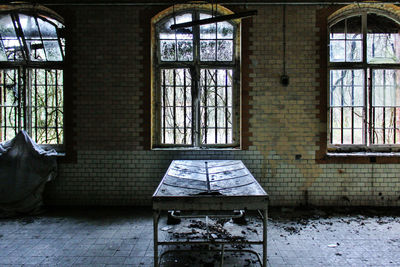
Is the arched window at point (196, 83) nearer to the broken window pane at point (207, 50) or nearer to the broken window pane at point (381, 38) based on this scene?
the broken window pane at point (207, 50)

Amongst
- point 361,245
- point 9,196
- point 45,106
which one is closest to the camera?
point 361,245

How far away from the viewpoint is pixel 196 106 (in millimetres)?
5133

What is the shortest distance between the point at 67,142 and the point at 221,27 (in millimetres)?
3433

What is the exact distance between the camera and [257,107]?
4.91 meters

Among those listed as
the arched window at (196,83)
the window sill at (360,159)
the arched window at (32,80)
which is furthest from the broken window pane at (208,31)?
the window sill at (360,159)

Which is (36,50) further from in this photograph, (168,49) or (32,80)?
(168,49)

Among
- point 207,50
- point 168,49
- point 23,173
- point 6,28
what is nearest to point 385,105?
point 207,50

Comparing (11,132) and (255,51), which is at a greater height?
(255,51)

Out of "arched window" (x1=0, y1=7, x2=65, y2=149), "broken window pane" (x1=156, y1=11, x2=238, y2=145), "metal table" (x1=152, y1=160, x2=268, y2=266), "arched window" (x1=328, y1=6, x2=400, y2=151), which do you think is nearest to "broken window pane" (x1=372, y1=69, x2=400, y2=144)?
"arched window" (x1=328, y1=6, x2=400, y2=151)

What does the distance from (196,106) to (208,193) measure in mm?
2543

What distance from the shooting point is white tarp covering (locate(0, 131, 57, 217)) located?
4555 millimetres

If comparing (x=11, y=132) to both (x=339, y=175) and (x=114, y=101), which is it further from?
(x=339, y=175)

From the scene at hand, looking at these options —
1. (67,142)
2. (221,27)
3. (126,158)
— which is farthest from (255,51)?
(67,142)

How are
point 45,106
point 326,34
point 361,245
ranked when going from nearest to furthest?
point 361,245 → point 326,34 → point 45,106
